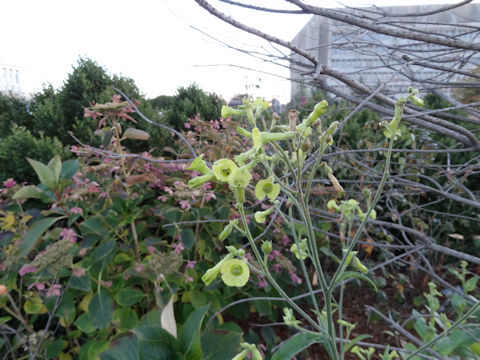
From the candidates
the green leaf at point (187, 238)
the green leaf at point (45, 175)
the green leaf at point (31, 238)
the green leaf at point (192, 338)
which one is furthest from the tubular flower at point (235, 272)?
the green leaf at point (45, 175)

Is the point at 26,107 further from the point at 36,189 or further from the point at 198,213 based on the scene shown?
the point at 198,213

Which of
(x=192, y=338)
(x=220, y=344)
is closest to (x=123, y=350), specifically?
(x=192, y=338)

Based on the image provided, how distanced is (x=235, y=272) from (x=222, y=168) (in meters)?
0.25

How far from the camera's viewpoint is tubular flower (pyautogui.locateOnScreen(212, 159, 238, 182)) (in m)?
0.61

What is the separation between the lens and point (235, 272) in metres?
0.69

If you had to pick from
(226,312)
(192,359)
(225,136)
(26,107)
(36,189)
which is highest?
(26,107)

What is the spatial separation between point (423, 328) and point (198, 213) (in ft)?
4.21

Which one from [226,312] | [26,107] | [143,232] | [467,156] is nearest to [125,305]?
[143,232]

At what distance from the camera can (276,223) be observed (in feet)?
6.58

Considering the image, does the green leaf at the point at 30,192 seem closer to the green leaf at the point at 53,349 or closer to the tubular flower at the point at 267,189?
the green leaf at the point at 53,349

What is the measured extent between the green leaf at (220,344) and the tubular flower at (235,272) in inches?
27.7

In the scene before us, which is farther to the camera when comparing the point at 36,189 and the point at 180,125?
the point at 180,125

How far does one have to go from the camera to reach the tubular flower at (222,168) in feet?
2.00

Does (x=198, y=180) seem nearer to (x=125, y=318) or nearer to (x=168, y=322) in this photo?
(x=168, y=322)
